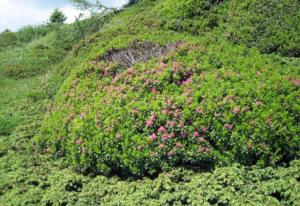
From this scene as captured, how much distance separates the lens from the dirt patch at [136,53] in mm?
10695

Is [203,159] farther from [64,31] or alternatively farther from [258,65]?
[64,31]

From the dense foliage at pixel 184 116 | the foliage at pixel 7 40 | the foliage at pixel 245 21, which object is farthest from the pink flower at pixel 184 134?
the foliage at pixel 7 40

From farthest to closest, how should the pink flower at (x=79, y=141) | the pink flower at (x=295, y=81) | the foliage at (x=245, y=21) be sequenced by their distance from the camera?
the foliage at (x=245, y=21) → the pink flower at (x=79, y=141) → the pink flower at (x=295, y=81)

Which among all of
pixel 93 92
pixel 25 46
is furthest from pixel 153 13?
pixel 25 46

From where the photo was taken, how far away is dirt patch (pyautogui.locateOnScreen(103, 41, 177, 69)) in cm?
1070

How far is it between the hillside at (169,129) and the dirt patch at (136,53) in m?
0.04

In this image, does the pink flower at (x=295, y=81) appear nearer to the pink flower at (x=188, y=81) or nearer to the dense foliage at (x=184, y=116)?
the dense foliage at (x=184, y=116)

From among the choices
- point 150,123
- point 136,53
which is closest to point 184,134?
point 150,123

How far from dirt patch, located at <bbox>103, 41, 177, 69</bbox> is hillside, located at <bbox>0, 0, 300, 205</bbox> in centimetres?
4

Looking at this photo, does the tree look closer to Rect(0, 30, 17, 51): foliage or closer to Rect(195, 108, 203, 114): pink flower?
Rect(0, 30, 17, 51): foliage

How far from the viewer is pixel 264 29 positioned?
1234 cm

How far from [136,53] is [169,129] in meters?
3.96

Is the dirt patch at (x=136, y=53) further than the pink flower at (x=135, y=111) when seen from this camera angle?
Yes

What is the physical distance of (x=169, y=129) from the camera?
7.56m
